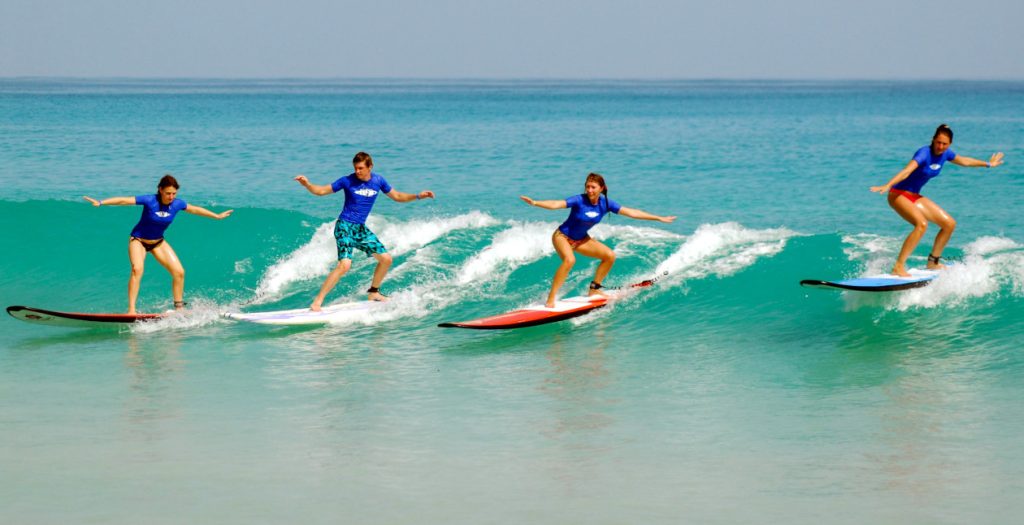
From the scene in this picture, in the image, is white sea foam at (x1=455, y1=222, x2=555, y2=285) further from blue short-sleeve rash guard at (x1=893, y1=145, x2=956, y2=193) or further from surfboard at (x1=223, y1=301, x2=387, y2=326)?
blue short-sleeve rash guard at (x1=893, y1=145, x2=956, y2=193)

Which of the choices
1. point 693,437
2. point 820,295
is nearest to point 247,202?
point 820,295

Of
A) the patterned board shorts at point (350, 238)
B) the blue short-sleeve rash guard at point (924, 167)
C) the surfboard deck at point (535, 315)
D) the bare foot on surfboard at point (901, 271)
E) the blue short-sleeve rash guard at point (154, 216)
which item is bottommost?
the surfboard deck at point (535, 315)

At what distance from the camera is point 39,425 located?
8.88 metres

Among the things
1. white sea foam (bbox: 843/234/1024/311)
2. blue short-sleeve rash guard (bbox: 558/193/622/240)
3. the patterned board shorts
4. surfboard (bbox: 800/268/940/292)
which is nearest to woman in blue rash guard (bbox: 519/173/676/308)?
blue short-sleeve rash guard (bbox: 558/193/622/240)

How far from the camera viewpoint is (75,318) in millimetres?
12328

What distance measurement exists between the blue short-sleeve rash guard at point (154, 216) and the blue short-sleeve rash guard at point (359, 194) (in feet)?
5.53

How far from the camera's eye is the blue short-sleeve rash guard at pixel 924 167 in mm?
12844

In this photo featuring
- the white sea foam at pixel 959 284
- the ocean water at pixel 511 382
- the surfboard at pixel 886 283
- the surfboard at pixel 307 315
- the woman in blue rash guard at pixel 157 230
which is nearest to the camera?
the ocean water at pixel 511 382

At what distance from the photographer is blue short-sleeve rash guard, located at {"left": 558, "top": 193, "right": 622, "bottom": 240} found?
12.3m

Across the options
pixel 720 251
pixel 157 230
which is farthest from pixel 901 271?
pixel 157 230

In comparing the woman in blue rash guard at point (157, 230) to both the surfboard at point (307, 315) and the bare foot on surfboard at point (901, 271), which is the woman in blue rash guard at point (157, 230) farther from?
the bare foot on surfboard at point (901, 271)

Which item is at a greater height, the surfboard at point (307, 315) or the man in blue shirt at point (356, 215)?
the man in blue shirt at point (356, 215)

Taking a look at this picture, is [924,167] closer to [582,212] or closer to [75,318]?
[582,212]

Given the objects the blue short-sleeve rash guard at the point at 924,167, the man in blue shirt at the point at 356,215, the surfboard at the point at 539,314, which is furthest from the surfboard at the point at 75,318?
the blue short-sleeve rash guard at the point at 924,167
